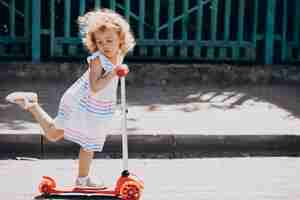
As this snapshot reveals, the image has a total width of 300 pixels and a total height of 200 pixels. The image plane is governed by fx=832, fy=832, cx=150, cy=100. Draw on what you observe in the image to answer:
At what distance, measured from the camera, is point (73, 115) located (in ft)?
19.1

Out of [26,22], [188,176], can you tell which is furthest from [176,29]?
[188,176]

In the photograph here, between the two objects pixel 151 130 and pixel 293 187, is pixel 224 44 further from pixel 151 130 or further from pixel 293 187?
pixel 293 187

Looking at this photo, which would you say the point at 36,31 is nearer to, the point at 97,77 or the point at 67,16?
the point at 67,16

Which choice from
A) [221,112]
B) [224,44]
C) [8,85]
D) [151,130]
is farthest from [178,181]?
[224,44]

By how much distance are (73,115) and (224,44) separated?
5.85 m

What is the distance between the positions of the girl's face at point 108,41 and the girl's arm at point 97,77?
100mm

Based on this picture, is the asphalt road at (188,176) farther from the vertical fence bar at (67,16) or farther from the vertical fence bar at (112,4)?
the vertical fence bar at (112,4)

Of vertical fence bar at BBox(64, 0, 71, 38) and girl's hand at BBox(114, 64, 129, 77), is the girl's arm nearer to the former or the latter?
girl's hand at BBox(114, 64, 129, 77)

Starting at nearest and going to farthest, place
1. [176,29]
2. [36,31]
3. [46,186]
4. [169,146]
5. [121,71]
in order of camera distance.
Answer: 1. [121,71]
2. [46,186]
3. [169,146]
4. [36,31]
5. [176,29]

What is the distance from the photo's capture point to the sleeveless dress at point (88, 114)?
576 centimetres

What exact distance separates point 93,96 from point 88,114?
13 centimetres

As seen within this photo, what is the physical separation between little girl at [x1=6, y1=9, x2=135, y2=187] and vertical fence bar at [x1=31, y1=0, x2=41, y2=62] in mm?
5246

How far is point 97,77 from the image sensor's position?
5691 millimetres

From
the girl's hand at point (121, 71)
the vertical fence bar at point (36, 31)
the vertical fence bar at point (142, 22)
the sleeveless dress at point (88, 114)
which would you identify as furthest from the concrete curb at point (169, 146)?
the vertical fence bar at point (142, 22)
